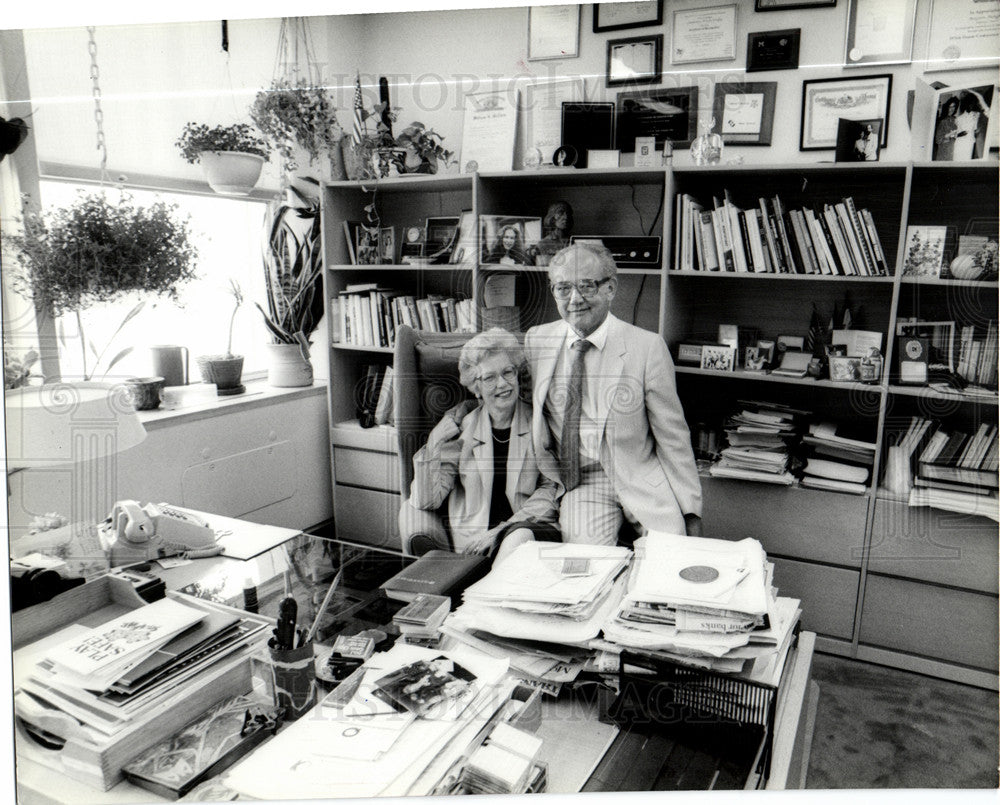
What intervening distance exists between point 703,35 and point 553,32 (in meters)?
0.34

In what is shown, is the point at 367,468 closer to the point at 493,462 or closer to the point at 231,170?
the point at 493,462

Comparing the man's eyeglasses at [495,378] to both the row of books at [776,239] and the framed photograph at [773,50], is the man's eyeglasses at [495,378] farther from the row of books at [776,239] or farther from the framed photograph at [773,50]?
the framed photograph at [773,50]

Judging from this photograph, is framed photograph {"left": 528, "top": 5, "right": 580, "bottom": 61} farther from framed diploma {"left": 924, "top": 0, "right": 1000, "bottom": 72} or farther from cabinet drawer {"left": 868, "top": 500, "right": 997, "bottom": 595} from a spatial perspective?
cabinet drawer {"left": 868, "top": 500, "right": 997, "bottom": 595}

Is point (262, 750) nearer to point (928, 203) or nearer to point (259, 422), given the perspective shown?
point (259, 422)

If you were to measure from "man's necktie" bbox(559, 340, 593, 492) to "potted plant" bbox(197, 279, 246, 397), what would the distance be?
0.83 meters

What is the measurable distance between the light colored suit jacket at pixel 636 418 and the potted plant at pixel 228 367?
0.73 metres

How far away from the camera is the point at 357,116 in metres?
1.58

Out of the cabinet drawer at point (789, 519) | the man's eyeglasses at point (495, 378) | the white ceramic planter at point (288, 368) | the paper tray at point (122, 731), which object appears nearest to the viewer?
the paper tray at point (122, 731)

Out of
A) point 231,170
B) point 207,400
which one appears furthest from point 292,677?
point 231,170

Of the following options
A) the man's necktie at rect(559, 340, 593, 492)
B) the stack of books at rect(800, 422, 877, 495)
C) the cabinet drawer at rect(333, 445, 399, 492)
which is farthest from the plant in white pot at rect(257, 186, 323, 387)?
the stack of books at rect(800, 422, 877, 495)

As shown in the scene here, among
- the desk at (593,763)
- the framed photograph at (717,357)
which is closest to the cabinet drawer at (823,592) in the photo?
the framed photograph at (717,357)

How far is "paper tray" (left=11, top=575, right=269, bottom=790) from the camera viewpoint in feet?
3.11

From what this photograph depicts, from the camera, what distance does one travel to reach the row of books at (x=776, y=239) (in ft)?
5.67

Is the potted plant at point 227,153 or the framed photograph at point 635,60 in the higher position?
the framed photograph at point 635,60
